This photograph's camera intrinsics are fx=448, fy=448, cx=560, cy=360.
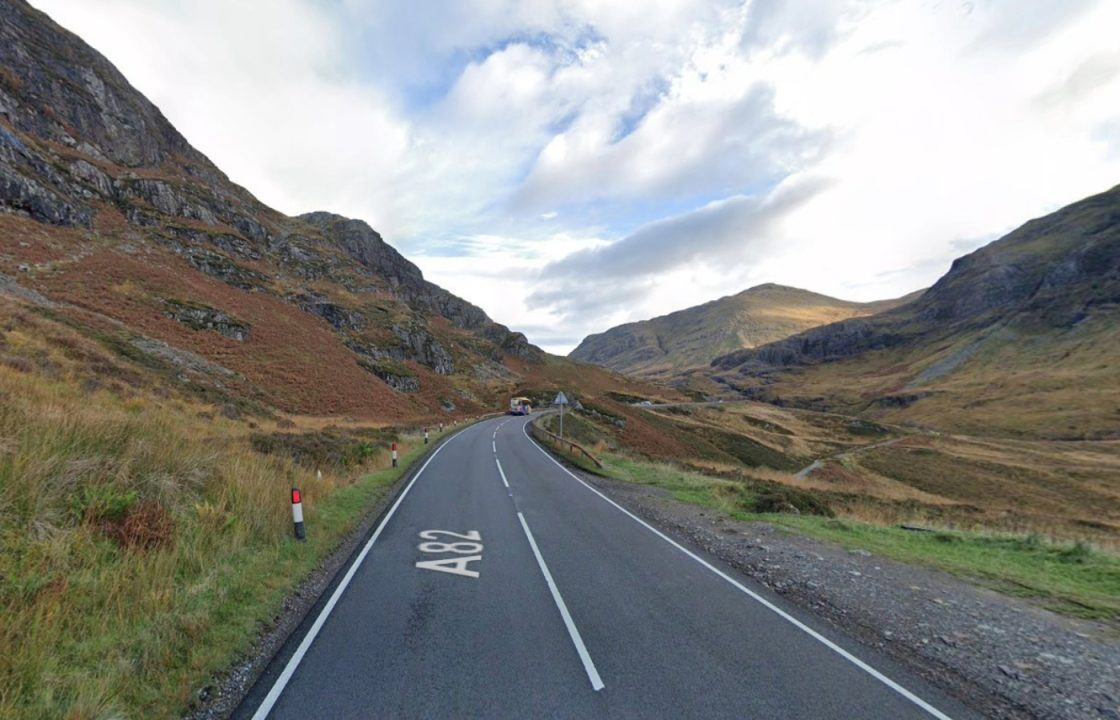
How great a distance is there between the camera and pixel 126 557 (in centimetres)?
574

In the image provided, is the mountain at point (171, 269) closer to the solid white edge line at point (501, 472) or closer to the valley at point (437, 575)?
the valley at point (437, 575)

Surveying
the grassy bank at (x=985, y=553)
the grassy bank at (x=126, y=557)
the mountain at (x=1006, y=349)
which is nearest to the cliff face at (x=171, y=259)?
the grassy bank at (x=126, y=557)

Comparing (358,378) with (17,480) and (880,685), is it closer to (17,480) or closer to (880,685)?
(17,480)

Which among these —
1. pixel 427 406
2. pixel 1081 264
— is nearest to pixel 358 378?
pixel 427 406

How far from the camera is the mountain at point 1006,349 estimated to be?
279 ft

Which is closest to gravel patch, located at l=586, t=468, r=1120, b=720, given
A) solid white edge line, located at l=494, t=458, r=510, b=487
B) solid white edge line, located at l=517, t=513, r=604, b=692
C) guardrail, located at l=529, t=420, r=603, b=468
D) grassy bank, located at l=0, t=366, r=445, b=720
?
solid white edge line, located at l=517, t=513, r=604, b=692

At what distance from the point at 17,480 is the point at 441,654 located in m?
5.84

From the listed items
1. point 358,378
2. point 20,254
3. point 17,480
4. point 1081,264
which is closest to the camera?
point 17,480

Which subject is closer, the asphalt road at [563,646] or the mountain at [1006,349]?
the asphalt road at [563,646]

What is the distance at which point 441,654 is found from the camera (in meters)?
5.07

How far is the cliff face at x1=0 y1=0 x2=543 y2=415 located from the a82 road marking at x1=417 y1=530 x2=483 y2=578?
26.5 m

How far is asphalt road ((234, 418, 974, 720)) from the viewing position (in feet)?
14.0

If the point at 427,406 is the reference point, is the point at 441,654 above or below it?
below

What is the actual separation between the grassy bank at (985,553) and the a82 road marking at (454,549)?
7.00m
